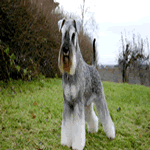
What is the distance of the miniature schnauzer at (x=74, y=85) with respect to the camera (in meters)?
1.93

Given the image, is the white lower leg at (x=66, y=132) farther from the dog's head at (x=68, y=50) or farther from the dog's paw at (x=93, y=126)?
the dog's head at (x=68, y=50)

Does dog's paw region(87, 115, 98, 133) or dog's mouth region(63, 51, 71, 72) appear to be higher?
dog's mouth region(63, 51, 71, 72)

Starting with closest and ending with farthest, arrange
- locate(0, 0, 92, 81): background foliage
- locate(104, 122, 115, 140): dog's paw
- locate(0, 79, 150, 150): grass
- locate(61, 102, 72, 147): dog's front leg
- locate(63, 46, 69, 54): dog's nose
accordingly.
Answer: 1. locate(63, 46, 69, 54): dog's nose
2. locate(61, 102, 72, 147): dog's front leg
3. locate(0, 79, 150, 150): grass
4. locate(104, 122, 115, 140): dog's paw
5. locate(0, 0, 92, 81): background foliage

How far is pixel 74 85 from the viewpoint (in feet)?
7.22

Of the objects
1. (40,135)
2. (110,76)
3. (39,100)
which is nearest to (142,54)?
(110,76)

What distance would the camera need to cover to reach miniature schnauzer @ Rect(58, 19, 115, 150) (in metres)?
1.93

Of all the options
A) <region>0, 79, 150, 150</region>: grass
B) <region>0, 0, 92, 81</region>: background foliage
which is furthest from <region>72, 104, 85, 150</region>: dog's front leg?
<region>0, 0, 92, 81</region>: background foliage

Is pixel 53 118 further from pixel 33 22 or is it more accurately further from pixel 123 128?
pixel 33 22

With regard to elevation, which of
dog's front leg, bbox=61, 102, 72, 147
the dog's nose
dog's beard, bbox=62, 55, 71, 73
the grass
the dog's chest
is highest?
the dog's nose

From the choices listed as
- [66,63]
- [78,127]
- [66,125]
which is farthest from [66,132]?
[66,63]

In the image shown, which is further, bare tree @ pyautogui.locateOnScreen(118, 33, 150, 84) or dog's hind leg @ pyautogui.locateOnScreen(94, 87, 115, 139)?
bare tree @ pyautogui.locateOnScreen(118, 33, 150, 84)

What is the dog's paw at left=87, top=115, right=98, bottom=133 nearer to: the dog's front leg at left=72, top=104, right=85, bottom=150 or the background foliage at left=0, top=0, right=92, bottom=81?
the dog's front leg at left=72, top=104, right=85, bottom=150

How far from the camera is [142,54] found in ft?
46.1

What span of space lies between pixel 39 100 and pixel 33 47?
2596mm
